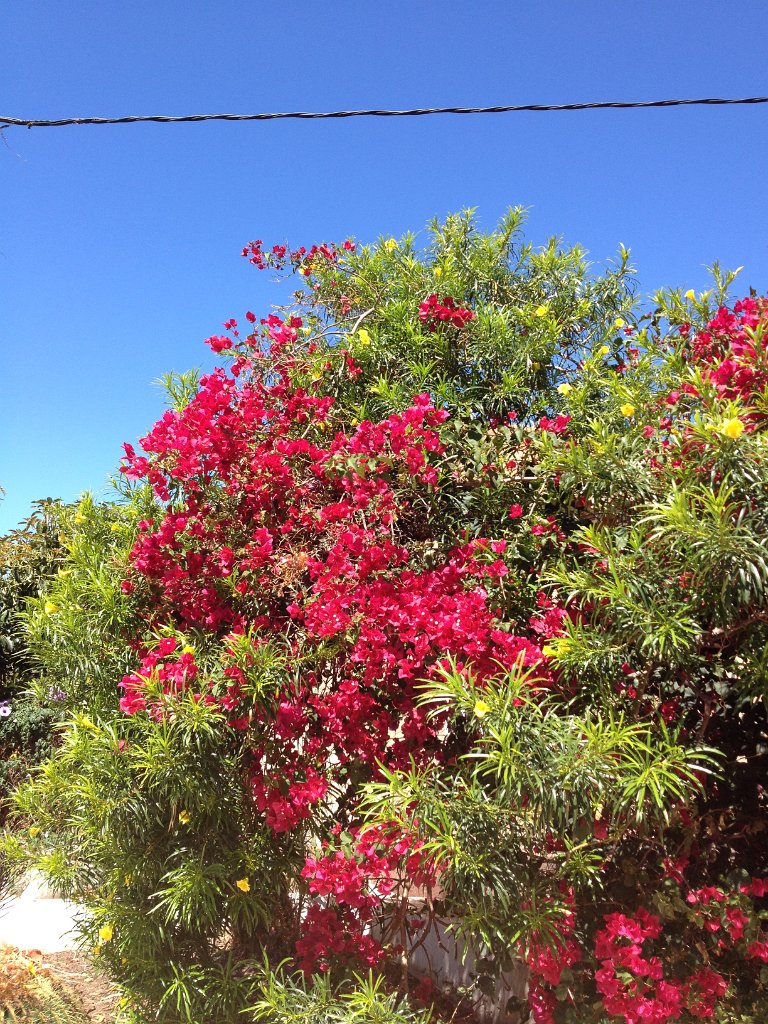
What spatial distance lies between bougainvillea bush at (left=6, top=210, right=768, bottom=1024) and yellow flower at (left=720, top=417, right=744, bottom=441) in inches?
1.3

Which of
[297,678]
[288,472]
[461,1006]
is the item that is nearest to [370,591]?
[297,678]

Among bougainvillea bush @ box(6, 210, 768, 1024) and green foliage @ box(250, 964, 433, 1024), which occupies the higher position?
bougainvillea bush @ box(6, 210, 768, 1024)

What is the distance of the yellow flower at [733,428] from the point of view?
76.5 inches

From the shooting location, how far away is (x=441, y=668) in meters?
2.19

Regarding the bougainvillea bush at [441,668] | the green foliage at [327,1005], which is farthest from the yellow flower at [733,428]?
the green foliage at [327,1005]

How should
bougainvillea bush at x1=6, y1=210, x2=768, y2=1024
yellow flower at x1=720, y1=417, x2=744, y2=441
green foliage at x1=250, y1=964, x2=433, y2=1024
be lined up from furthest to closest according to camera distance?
1. green foliage at x1=250, y1=964, x2=433, y2=1024
2. bougainvillea bush at x1=6, y1=210, x2=768, y2=1024
3. yellow flower at x1=720, y1=417, x2=744, y2=441

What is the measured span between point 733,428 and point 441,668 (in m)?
0.96

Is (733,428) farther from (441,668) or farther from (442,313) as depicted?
(442,313)

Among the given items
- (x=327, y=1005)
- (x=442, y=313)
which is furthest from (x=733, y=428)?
(x=327, y=1005)

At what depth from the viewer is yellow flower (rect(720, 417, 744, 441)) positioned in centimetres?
194

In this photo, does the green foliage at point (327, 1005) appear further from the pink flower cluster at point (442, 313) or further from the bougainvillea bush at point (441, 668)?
the pink flower cluster at point (442, 313)

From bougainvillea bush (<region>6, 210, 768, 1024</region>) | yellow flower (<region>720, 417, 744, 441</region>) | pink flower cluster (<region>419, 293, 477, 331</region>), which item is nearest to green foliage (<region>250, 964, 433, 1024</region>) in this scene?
bougainvillea bush (<region>6, 210, 768, 1024</region>)

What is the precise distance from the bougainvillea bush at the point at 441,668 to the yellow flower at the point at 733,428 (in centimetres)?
3

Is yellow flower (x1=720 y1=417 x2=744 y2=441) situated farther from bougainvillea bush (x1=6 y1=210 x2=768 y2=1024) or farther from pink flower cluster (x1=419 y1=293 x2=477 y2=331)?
pink flower cluster (x1=419 y1=293 x2=477 y2=331)
